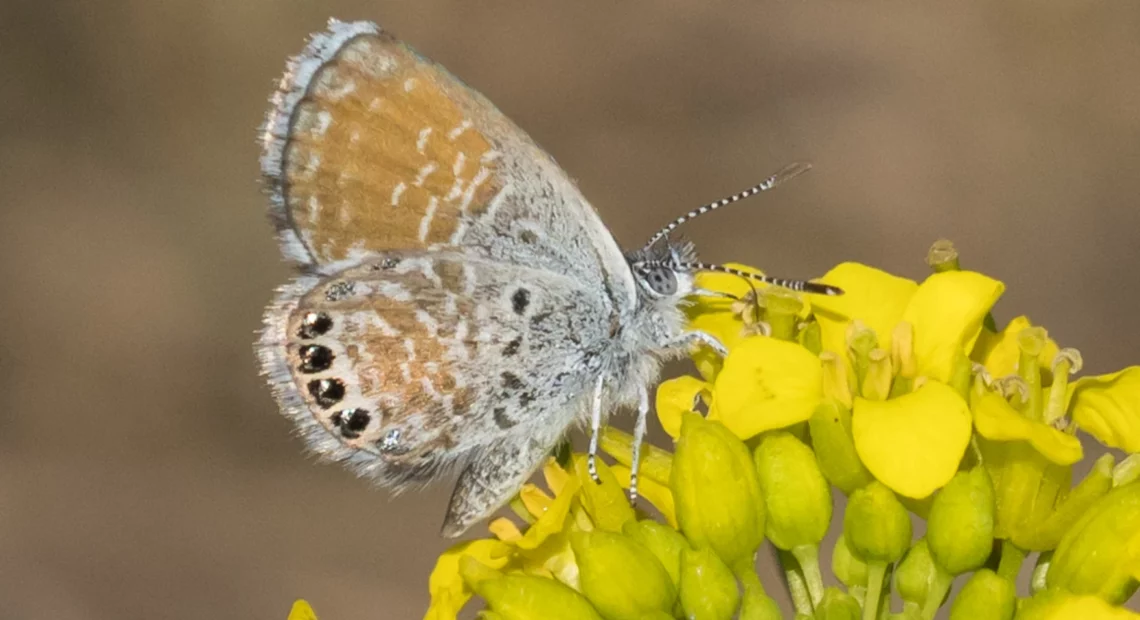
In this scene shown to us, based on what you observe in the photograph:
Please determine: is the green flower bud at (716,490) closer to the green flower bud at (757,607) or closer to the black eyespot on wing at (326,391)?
the green flower bud at (757,607)

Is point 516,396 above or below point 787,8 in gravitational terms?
below

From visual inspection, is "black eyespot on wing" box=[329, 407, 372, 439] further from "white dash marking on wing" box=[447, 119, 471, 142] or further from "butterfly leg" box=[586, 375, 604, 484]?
"white dash marking on wing" box=[447, 119, 471, 142]

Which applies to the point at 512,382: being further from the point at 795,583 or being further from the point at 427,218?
the point at 795,583

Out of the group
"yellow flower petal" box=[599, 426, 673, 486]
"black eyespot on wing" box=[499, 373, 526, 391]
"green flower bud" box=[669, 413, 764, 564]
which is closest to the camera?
"green flower bud" box=[669, 413, 764, 564]

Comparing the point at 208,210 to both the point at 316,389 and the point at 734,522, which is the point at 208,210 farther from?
the point at 734,522

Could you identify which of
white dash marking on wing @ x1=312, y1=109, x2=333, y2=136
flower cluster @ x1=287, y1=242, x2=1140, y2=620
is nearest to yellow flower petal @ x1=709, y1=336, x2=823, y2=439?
flower cluster @ x1=287, y1=242, x2=1140, y2=620

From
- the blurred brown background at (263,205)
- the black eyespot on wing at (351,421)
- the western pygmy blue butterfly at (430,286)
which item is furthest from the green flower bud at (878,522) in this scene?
the blurred brown background at (263,205)

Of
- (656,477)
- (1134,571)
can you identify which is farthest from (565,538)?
(1134,571)
